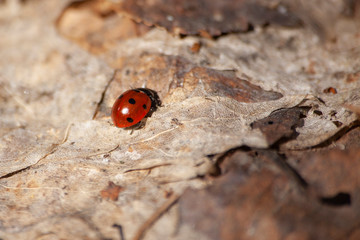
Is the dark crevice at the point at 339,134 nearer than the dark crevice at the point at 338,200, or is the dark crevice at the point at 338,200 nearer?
the dark crevice at the point at 338,200

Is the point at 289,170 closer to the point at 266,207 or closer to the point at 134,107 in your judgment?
the point at 266,207

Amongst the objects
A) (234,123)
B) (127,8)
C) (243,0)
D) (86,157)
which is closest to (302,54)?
(243,0)

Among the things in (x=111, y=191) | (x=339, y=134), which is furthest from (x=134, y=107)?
(x=339, y=134)

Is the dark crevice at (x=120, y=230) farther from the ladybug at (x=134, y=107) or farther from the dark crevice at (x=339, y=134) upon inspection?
the dark crevice at (x=339, y=134)

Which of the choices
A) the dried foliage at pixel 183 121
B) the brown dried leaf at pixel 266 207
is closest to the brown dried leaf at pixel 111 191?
the dried foliage at pixel 183 121

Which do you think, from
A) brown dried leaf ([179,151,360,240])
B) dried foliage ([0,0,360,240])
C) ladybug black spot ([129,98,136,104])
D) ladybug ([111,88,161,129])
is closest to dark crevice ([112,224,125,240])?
dried foliage ([0,0,360,240])
